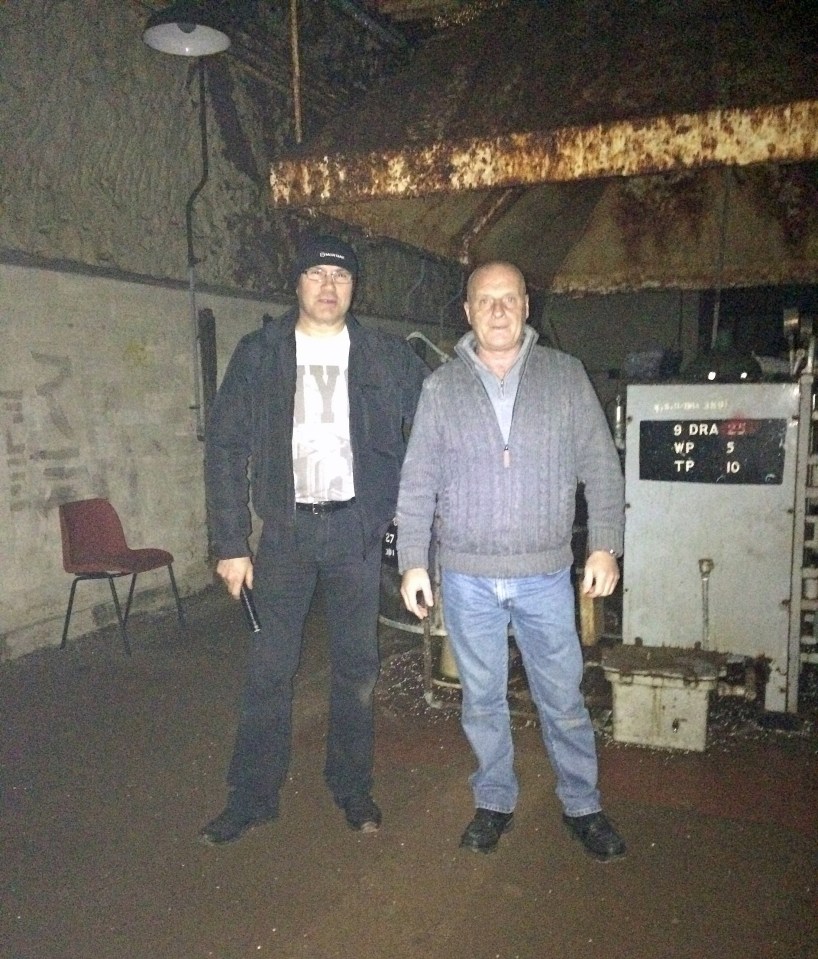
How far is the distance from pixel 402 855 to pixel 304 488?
1285mm

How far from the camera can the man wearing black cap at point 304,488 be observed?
2.49 m

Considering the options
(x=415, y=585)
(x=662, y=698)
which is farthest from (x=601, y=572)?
(x=662, y=698)

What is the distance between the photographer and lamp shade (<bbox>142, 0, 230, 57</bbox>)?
13.2 feet

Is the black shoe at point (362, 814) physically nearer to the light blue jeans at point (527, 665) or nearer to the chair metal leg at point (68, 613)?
the light blue jeans at point (527, 665)

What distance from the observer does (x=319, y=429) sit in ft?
8.30

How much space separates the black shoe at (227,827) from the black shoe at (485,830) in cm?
76

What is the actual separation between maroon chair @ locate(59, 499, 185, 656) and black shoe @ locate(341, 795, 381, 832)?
7.58ft

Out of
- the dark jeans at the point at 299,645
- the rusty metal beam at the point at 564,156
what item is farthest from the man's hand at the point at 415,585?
the rusty metal beam at the point at 564,156

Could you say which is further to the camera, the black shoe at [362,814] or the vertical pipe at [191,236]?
the vertical pipe at [191,236]

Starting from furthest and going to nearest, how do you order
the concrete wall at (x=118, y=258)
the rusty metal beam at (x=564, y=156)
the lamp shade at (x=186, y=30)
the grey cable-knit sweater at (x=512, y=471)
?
the concrete wall at (x=118, y=258) < the lamp shade at (x=186, y=30) < the rusty metal beam at (x=564, y=156) < the grey cable-knit sweater at (x=512, y=471)

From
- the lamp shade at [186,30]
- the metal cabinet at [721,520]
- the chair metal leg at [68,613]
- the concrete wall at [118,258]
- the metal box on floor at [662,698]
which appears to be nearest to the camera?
the metal box on floor at [662,698]

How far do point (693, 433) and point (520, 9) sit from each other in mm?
2389

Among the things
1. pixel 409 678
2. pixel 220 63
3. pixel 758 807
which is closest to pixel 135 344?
pixel 220 63

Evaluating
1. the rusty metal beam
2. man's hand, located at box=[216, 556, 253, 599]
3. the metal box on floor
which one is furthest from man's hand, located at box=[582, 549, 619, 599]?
the rusty metal beam
